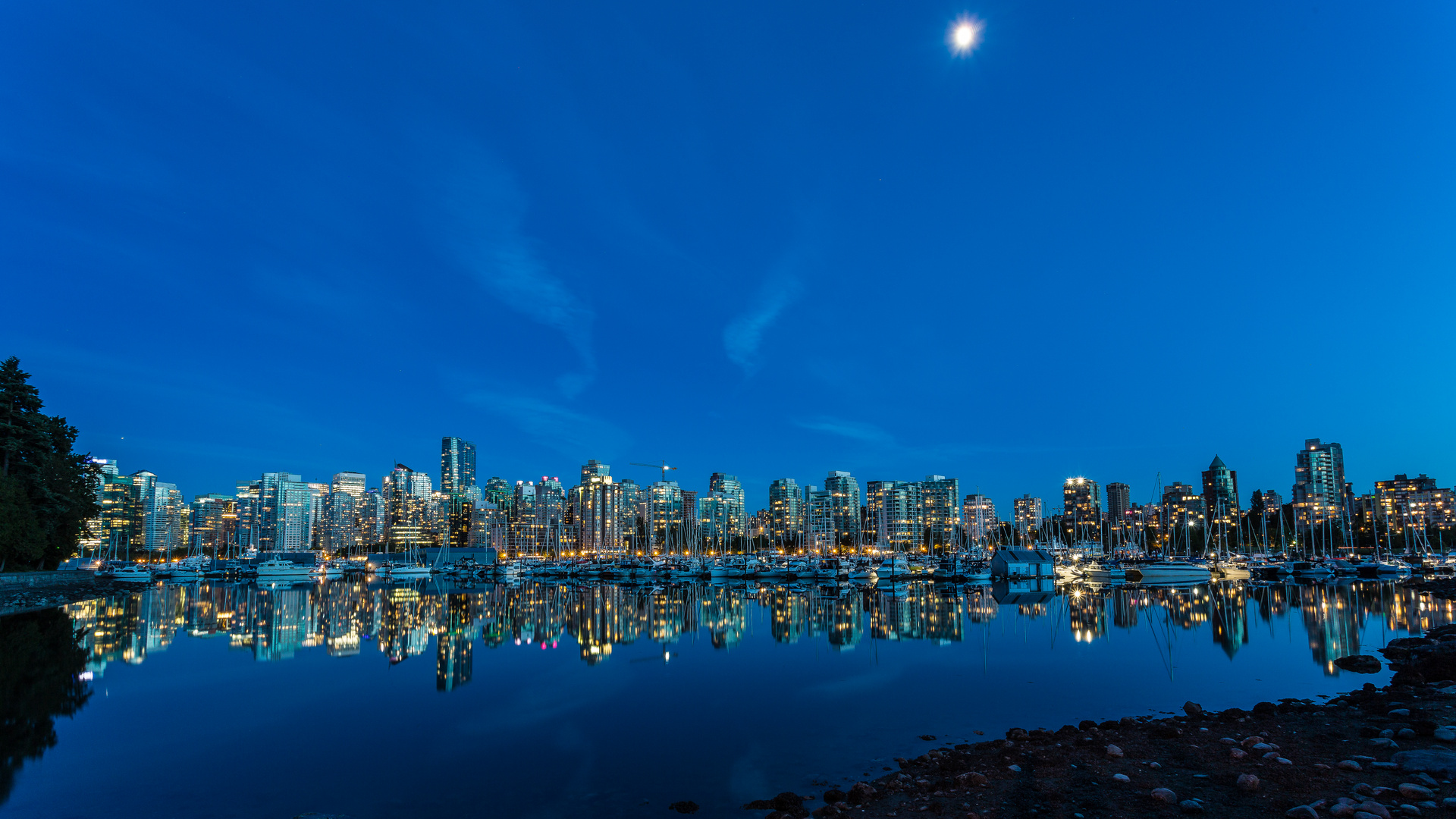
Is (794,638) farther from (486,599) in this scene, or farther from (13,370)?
(13,370)

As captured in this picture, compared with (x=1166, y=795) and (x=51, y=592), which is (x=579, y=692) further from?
(x=51, y=592)

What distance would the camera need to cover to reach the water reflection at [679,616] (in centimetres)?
4072

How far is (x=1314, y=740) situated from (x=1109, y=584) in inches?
3246

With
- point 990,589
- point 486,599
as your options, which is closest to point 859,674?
point 486,599

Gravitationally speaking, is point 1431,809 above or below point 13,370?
below

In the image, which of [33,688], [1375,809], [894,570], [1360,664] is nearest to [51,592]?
[33,688]

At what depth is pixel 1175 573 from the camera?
323 ft

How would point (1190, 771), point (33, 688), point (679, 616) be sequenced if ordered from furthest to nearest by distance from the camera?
point (679, 616) < point (33, 688) < point (1190, 771)

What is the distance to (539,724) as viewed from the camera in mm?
22297

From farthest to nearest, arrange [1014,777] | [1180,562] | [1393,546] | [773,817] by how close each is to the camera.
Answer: [1393,546], [1180,562], [1014,777], [773,817]

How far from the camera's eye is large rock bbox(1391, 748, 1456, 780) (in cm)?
1371

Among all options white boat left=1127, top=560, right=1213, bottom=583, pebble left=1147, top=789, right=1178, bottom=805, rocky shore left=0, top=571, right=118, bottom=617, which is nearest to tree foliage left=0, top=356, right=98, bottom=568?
rocky shore left=0, top=571, right=118, bottom=617

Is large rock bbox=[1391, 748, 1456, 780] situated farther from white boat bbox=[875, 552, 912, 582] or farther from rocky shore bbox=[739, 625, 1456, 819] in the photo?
white boat bbox=[875, 552, 912, 582]

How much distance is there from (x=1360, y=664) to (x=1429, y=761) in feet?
67.8
